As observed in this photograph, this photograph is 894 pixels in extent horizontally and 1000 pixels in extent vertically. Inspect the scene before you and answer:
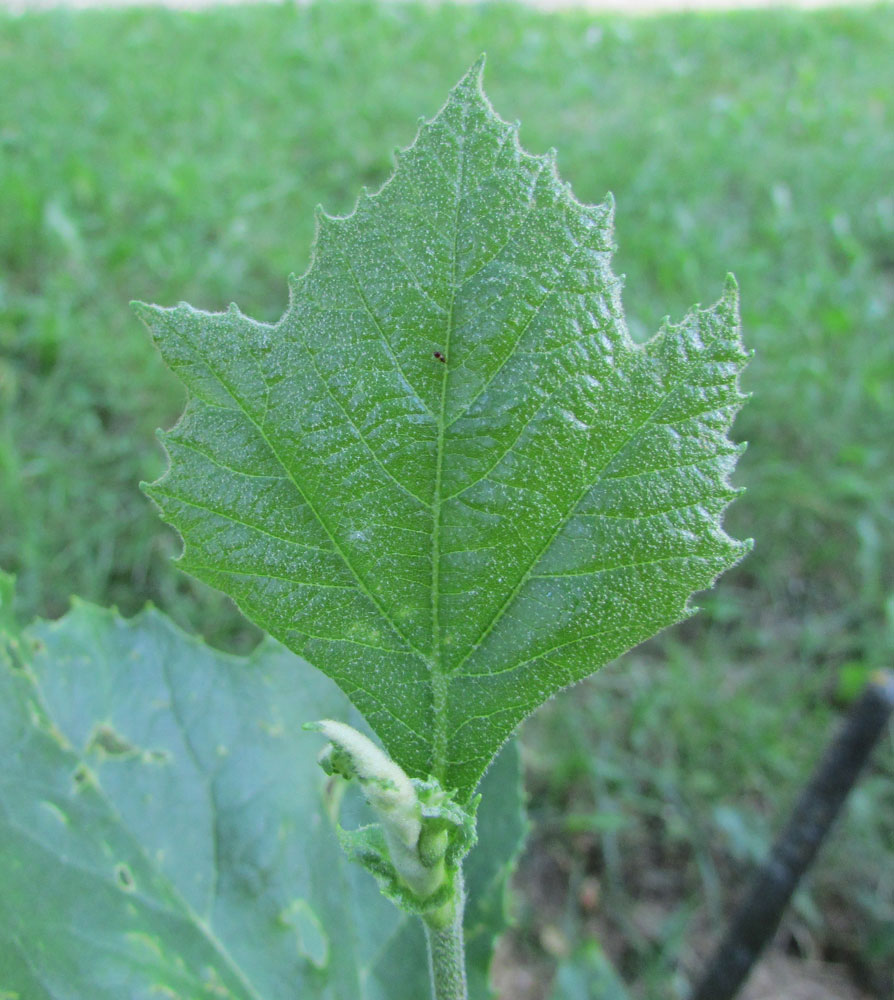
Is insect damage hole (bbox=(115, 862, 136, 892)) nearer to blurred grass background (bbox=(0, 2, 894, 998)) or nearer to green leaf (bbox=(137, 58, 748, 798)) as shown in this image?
green leaf (bbox=(137, 58, 748, 798))

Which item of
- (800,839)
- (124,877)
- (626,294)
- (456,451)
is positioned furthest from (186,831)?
(626,294)

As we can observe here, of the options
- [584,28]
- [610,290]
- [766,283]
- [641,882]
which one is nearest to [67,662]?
[610,290]

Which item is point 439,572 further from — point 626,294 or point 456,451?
point 626,294

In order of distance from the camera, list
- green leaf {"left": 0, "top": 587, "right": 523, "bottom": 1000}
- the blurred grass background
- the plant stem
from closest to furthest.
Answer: the plant stem, green leaf {"left": 0, "top": 587, "right": 523, "bottom": 1000}, the blurred grass background

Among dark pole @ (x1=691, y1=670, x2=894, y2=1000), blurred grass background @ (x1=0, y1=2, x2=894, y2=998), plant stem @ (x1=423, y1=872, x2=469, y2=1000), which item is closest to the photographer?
plant stem @ (x1=423, y1=872, x2=469, y2=1000)

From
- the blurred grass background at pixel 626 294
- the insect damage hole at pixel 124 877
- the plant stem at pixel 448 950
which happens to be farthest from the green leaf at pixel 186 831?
the blurred grass background at pixel 626 294

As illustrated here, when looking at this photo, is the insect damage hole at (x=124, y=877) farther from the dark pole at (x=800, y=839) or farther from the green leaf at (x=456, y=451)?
the dark pole at (x=800, y=839)

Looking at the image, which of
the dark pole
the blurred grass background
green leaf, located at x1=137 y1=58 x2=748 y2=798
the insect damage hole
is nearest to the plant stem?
green leaf, located at x1=137 y1=58 x2=748 y2=798
